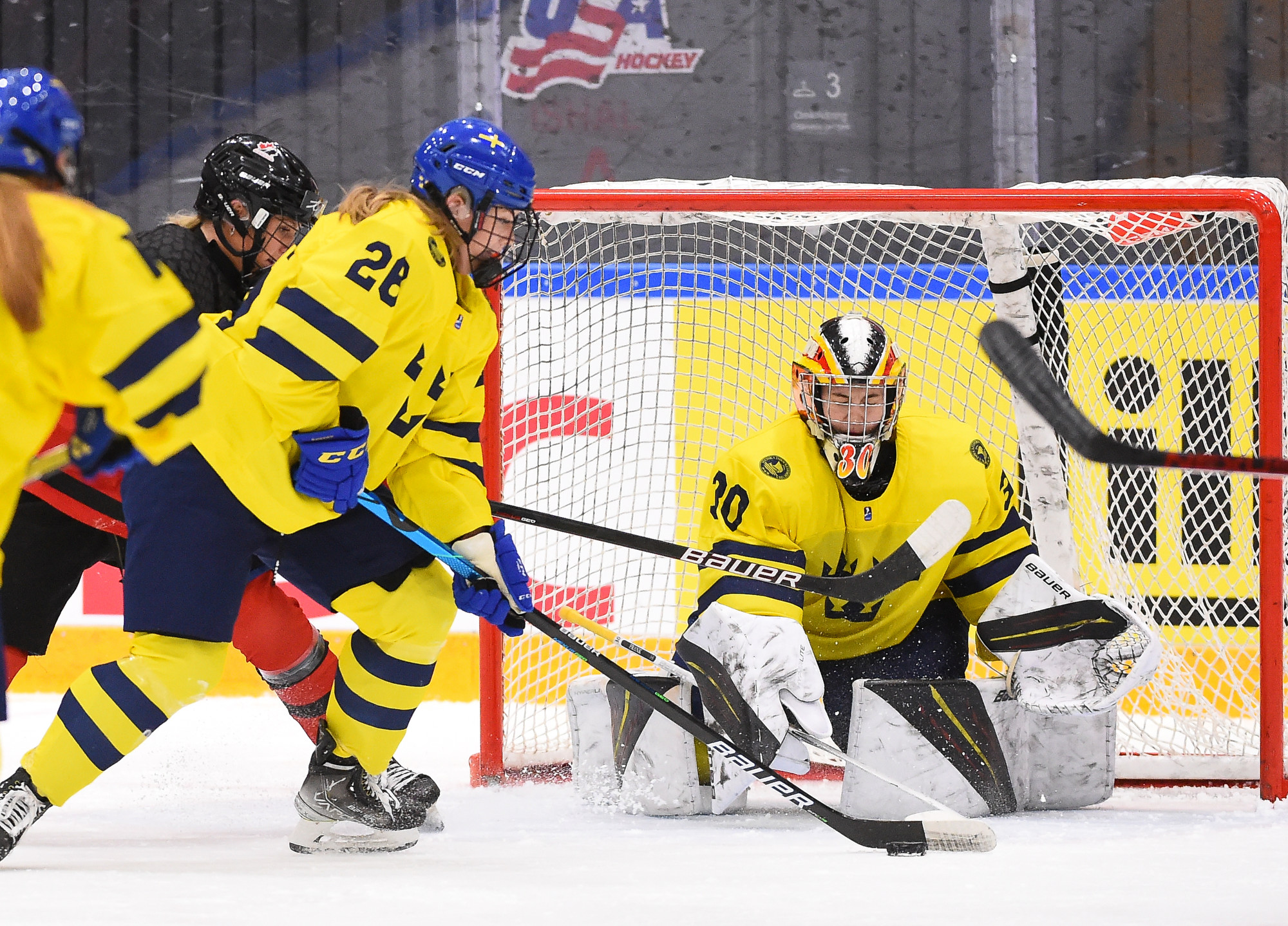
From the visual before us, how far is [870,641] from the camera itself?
2760 mm

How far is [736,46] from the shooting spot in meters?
4.77

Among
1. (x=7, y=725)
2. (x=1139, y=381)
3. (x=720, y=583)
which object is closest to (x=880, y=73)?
(x=1139, y=381)

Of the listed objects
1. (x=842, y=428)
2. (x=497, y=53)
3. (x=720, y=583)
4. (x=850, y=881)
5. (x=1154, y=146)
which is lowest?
(x=850, y=881)

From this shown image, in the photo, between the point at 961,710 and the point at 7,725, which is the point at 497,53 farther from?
the point at 961,710

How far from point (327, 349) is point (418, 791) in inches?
30.9

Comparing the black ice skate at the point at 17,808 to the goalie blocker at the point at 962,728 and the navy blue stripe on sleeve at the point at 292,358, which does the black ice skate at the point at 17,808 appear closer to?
the navy blue stripe on sleeve at the point at 292,358

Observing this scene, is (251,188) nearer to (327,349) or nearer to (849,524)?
(327,349)

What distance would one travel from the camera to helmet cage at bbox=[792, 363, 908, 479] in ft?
8.37

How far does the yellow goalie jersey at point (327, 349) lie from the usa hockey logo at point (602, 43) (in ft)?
8.66

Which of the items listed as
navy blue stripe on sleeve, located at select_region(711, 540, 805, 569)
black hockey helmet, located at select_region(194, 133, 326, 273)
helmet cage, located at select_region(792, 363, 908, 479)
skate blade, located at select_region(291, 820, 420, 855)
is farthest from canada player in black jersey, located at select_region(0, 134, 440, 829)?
helmet cage, located at select_region(792, 363, 908, 479)

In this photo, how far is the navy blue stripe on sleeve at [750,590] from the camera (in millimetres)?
2533

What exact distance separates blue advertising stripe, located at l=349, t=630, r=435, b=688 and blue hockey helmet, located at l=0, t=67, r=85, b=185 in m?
0.96

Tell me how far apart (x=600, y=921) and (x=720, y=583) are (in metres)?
0.90

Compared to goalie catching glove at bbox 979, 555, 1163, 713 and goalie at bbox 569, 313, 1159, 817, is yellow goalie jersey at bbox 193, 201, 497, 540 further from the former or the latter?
goalie catching glove at bbox 979, 555, 1163, 713
